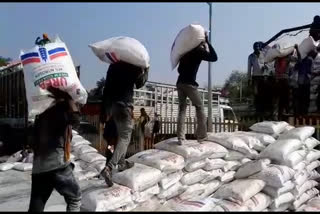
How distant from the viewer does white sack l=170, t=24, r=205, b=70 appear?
14.3ft

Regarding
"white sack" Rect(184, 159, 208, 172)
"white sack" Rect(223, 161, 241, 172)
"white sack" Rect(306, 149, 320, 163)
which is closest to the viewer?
"white sack" Rect(184, 159, 208, 172)

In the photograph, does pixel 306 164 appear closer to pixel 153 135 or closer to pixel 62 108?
pixel 62 108

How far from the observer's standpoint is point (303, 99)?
7.08m

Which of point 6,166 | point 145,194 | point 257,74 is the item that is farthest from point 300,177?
point 6,166

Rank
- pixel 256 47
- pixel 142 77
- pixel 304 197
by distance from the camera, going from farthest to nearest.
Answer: pixel 256 47, pixel 304 197, pixel 142 77

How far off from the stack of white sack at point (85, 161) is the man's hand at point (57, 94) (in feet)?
10.3

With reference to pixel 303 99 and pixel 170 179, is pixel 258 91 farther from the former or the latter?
pixel 170 179

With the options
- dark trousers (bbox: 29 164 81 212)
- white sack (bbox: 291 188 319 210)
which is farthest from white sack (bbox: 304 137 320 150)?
dark trousers (bbox: 29 164 81 212)

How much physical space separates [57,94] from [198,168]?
81.5 inches

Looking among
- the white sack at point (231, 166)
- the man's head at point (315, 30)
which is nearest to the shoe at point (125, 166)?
the white sack at point (231, 166)

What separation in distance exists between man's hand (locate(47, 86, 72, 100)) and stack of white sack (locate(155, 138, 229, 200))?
1.67m

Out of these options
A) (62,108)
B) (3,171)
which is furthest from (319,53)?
(3,171)

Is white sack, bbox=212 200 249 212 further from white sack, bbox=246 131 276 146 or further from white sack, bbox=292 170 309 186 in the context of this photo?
white sack, bbox=246 131 276 146

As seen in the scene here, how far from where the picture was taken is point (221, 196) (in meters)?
3.83
